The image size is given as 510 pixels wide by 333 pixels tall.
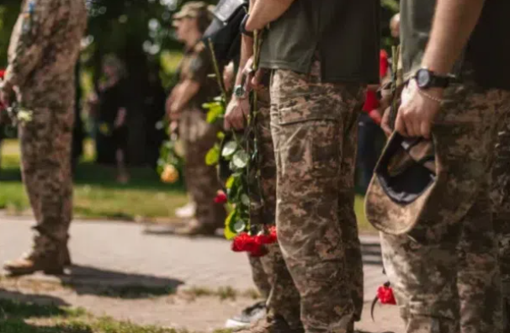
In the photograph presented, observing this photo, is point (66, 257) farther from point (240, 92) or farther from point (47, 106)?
point (240, 92)

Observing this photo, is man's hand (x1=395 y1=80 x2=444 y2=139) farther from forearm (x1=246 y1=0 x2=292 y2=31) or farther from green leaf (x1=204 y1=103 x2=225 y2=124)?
green leaf (x1=204 y1=103 x2=225 y2=124)

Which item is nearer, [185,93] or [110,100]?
[185,93]

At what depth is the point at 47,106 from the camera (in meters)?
7.62

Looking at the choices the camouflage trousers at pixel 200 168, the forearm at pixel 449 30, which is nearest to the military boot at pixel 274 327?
the forearm at pixel 449 30

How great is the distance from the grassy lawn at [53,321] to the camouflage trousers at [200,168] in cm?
388

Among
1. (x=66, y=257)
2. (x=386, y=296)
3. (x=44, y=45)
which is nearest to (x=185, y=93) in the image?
(x=66, y=257)

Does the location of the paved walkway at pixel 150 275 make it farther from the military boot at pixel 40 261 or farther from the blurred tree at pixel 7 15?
the blurred tree at pixel 7 15

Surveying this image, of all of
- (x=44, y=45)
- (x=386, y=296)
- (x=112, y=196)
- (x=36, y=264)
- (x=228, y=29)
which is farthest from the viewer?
(x=112, y=196)

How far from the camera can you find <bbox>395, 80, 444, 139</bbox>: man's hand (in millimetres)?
3375

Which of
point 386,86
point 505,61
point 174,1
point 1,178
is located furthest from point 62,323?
point 174,1

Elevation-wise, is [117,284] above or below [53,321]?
below

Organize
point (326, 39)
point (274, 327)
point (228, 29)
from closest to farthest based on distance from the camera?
point (326, 39) → point (274, 327) → point (228, 29)

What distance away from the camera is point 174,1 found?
2095cm

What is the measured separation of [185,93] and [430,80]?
6.61m
